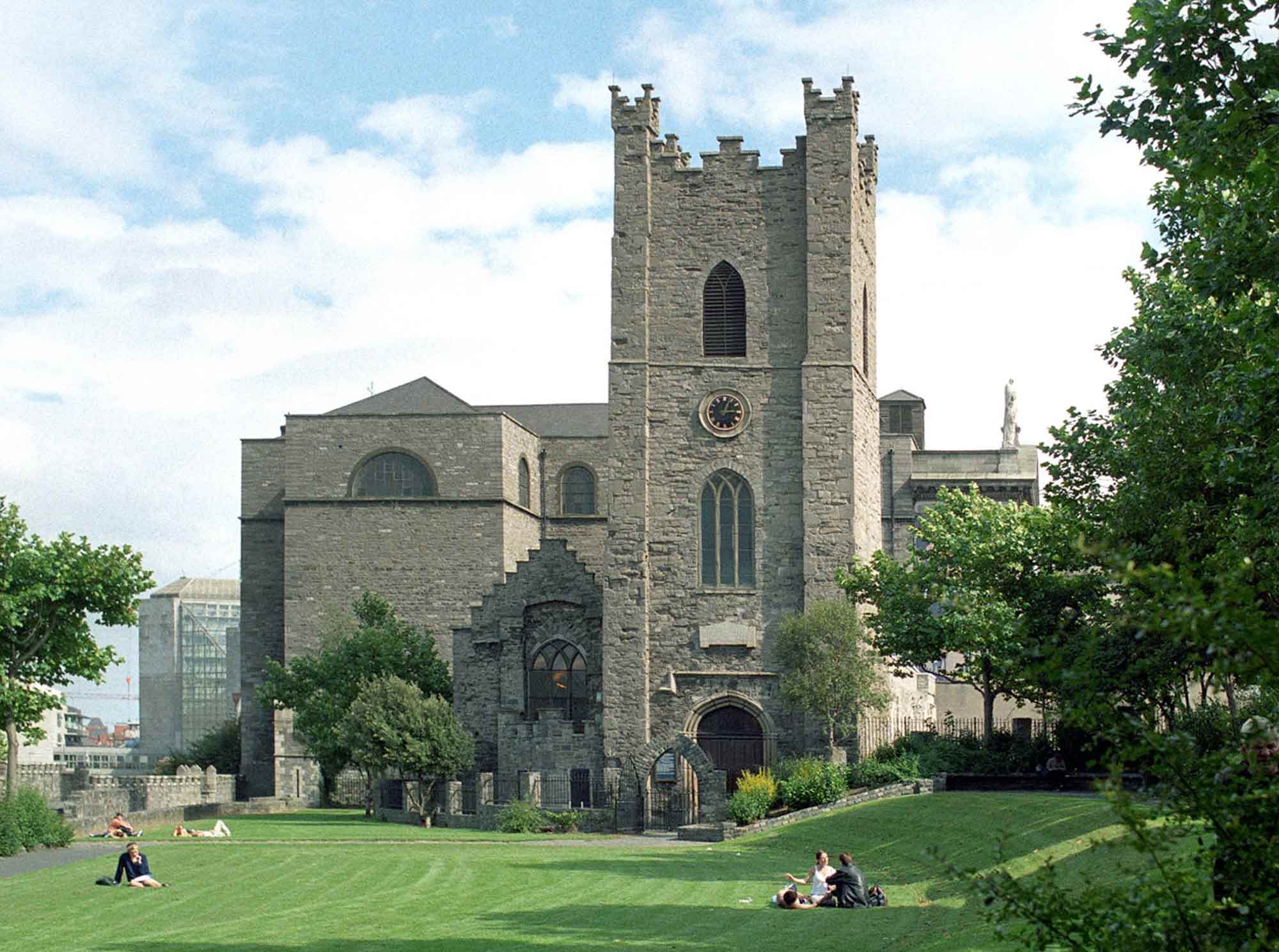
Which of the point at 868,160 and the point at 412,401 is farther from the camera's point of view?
the point at 412,401

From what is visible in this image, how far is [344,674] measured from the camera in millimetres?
56781

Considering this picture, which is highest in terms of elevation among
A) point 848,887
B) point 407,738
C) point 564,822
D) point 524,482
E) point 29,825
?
point 524,482

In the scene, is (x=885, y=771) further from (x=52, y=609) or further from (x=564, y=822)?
(x=52, y=609)

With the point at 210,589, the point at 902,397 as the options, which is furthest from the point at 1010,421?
the point at 210,589

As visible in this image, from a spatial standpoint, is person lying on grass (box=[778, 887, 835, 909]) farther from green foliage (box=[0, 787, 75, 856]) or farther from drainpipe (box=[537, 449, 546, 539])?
drainpipe (box=[537, 449, 546, 539])

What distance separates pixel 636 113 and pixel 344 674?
67.9 feet

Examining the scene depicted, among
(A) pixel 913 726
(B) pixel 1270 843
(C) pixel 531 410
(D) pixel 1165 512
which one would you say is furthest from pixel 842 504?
(B) pixel 1270 843

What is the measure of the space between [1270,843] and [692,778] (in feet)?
127

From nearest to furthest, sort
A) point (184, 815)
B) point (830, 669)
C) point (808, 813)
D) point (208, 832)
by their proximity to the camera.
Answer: point (208, 832), point (808, 813), point (830, 669), point (184, 815)

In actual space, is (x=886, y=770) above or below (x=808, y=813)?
above

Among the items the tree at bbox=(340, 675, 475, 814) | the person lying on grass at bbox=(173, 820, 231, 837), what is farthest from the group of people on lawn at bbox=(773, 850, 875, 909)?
the tree at bbox=(340, 675, 475, 814)

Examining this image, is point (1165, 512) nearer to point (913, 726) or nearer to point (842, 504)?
point (842, 504)

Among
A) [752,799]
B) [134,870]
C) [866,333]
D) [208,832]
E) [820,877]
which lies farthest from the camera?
[866,333]

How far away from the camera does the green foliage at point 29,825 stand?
34.8 meters
